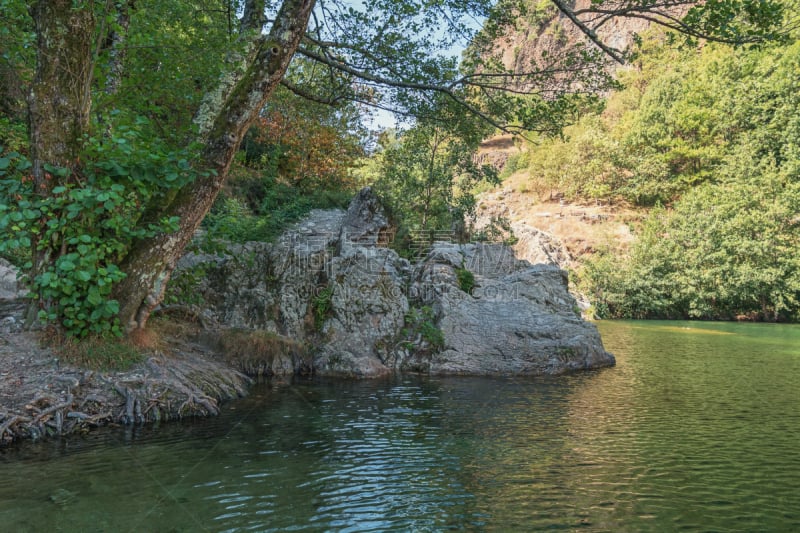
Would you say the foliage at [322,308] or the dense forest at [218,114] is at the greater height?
the dense forest at [218,114]

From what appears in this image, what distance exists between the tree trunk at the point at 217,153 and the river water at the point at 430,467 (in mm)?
2356

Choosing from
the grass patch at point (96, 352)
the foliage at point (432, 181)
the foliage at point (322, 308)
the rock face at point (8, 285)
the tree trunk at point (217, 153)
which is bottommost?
the grass patch at point (96, 352)

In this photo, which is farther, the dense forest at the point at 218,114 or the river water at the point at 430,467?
the dense forest at the point at 218,114

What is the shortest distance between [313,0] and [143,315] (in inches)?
229

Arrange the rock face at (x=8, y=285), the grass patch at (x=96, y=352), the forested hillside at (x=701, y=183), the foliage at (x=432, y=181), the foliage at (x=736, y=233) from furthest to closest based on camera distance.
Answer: the forested hillside at (x=701, y=183) < the foliage at (x=736, y=233) < the foliage at (x=432, y=181) < the rock face at (x=8, y=285) < the grass patch at (x=96, y=352)

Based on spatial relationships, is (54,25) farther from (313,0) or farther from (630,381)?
(630,381)

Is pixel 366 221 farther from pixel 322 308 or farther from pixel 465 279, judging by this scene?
pixel 322 308

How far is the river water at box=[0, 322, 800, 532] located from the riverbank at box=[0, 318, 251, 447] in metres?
0.44

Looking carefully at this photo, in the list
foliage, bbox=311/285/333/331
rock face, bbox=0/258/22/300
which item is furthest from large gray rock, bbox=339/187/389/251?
rock face, bbox=0/258/22/300

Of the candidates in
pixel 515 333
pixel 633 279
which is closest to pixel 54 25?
pixel 515 333

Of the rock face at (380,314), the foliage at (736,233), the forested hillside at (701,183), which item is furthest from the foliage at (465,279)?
the foliage at (736,233)

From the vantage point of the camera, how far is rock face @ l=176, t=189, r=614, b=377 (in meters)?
12.5

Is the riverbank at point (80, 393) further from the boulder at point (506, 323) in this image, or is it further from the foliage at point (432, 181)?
the foliage at point (432, 181)

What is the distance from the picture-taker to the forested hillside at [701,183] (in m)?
34.5
